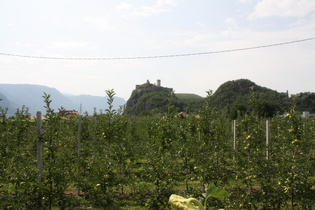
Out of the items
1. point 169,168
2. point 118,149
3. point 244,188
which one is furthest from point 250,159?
point 118,149

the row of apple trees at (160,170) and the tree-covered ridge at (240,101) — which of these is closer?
the row of apple trees at (160,170)

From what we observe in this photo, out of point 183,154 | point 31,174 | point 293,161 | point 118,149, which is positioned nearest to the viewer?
point 31,174

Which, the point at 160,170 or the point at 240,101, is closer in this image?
the point at 160,170

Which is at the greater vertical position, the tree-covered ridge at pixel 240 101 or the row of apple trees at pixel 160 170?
the tree-covered ridge at pixel 240 101

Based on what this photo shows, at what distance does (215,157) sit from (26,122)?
6003mm

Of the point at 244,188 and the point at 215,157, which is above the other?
the point at 215,157

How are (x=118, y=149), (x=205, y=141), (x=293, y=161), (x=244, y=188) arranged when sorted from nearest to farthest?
1. (x=293, y=161)
2. (x=244, y=188)
3. (x=205, y=141)
4. (x=118, y=149)

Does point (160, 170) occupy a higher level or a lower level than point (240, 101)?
lower

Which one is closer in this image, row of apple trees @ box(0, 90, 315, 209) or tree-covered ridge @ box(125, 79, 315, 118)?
row of apple trees @ box(0, 90, 315, 209)

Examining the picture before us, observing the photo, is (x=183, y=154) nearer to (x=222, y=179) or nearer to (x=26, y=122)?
(x=222, y=179)

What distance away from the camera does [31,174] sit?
16.6 ft

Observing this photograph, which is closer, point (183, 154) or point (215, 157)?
point (215, 157)

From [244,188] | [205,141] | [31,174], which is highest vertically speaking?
[205,141]

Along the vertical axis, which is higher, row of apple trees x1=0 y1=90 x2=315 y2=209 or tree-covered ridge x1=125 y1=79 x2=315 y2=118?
tree-covered ridge x1=125 y1=79 x2=315 y2=118
